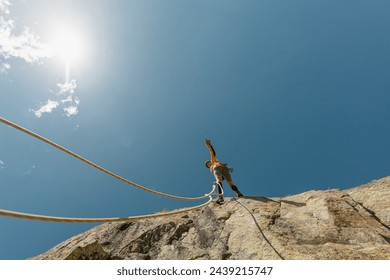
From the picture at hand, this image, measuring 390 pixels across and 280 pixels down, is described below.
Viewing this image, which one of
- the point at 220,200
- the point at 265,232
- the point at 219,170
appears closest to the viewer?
the point at 265,232

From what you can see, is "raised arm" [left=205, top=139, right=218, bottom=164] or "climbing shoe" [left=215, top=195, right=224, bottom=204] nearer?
"climbing shoe" [left=215, top=195, right=224, bottom=204]

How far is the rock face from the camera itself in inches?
203

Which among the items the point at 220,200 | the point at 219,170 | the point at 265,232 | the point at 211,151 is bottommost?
the point at 265,232

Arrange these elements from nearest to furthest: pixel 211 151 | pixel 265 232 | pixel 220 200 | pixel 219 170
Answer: pixel 265 232 → pixel 220 200 → pixel 219 170 → pixel 211 151

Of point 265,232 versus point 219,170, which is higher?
point 219,170

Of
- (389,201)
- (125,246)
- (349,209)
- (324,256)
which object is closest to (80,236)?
(125,246)

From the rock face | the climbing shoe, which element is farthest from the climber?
the rock face

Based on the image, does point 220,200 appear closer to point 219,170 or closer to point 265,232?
point 219,170

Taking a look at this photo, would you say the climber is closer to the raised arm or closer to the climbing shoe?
the raised arm

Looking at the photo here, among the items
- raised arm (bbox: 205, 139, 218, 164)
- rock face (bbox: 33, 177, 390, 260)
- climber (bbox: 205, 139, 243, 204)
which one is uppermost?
raised arm (bbox: 205, 139, 218, 164)

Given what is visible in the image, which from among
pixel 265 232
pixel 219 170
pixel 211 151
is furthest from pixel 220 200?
pixel 265 232

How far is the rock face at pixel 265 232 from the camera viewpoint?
5145 millimetres

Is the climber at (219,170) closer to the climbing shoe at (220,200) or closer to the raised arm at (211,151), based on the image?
the raised arm at (211,151)

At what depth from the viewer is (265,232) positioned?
5957mm
